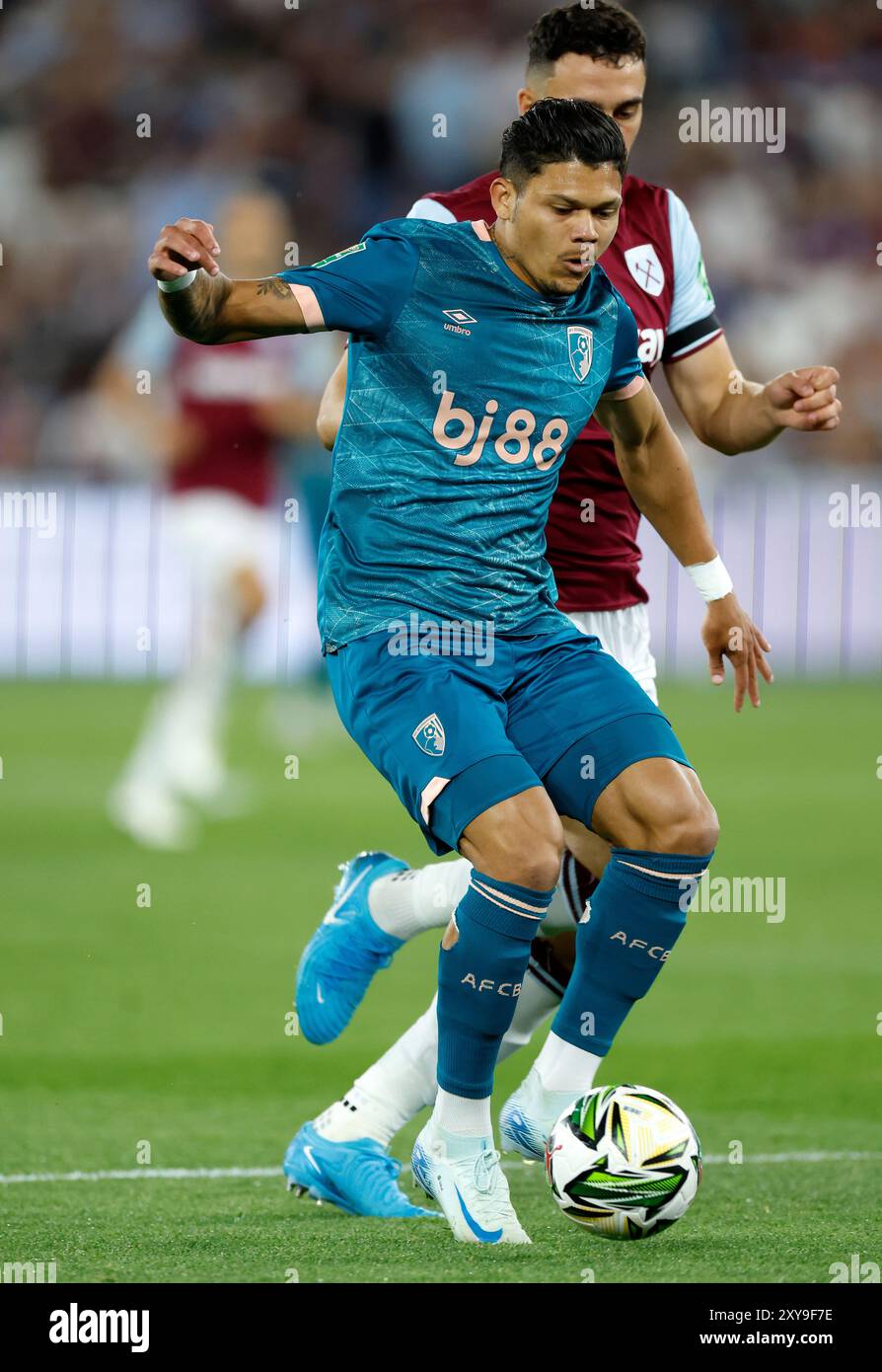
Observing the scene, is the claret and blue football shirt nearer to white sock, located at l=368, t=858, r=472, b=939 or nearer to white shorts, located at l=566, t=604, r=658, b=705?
white sock, located at l=368, t=858, r=472, b=939

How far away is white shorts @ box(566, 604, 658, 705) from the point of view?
5.61 metres

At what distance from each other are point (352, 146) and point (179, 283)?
1619 centimetres

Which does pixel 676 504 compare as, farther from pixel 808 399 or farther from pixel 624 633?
pixel 624 633

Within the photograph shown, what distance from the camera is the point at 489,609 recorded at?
450 cm

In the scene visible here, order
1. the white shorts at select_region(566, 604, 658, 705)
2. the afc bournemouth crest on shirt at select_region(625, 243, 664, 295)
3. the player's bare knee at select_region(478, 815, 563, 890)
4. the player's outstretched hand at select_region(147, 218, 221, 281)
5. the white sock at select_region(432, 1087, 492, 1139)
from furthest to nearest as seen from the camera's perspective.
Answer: the white shorts at select_region(566, 604, 658, 705) < the afc bournemouth crest on shirt at select_region(625, 243, 664, 295) < the white sock at select_region(432, 1087, 492, 1139) < the player's bare knee at select_region(478, 815, 563, 890) < the player's outstretched hand at select_region(147, 218, 221, 281)

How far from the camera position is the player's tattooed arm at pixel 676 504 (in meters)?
4.96

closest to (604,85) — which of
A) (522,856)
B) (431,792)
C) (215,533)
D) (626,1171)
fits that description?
(431,792)

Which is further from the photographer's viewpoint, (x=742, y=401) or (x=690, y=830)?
(x=742, y=401)

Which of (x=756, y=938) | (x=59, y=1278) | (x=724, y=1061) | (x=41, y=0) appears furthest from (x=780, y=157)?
(x=59, y=1278)

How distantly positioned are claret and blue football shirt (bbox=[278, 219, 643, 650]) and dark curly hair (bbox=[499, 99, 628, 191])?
194mm

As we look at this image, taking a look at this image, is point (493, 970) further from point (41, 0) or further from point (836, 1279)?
point (41, 0)

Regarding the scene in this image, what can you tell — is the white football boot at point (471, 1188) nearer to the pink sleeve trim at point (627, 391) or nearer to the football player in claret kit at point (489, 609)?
the football player in claret kit at point (489, 609)

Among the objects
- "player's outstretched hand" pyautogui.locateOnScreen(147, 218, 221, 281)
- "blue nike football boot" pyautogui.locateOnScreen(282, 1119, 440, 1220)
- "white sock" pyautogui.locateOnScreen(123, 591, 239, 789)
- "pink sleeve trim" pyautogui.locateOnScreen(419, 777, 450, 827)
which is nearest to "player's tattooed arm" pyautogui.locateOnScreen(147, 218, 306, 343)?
"player's outstretched hand" pyautogui.locateOnScreen(147, 218, 221, 281)

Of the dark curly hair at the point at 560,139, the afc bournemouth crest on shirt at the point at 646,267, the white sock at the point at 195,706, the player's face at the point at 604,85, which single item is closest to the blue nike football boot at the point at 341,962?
the afc bournemouth crest on shirt at the point at 646,267
